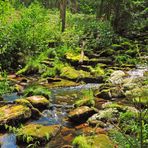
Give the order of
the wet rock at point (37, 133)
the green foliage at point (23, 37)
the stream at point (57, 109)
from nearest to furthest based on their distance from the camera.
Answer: the wet rock at point (37, 133)
the stream at point (57, 109)
the green foliage at point (23, 37)

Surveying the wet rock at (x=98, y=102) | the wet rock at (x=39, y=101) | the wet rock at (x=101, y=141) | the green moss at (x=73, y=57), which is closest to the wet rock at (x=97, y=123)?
the wet rock at (x=101, y=141)

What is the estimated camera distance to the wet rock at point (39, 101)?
9.45 m

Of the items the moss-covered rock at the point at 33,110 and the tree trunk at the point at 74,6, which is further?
the tree trunk at the point at 74,6

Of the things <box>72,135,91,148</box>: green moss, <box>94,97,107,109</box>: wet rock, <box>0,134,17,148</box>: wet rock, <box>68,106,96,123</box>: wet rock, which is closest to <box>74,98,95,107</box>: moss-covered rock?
<box>94,97,107,109</box>: wet rock

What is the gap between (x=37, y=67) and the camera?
48.8ft

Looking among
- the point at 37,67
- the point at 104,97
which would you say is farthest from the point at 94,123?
the point at 37,67

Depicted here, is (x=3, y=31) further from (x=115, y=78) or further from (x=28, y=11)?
(x=115, y=78)

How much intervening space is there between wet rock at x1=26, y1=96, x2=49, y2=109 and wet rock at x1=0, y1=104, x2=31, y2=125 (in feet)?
1.99

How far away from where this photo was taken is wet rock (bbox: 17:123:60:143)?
7273mm

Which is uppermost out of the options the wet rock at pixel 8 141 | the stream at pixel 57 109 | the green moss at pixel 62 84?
the green moss at pixel 62 84

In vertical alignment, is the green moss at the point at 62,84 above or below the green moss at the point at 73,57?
below

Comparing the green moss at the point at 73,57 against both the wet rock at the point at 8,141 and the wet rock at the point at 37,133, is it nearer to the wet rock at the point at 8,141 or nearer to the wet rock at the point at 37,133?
the wet rock at the point at 37,133

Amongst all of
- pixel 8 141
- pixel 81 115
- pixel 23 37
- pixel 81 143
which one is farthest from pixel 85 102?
pixel 23 37

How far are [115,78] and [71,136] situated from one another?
3.01m
